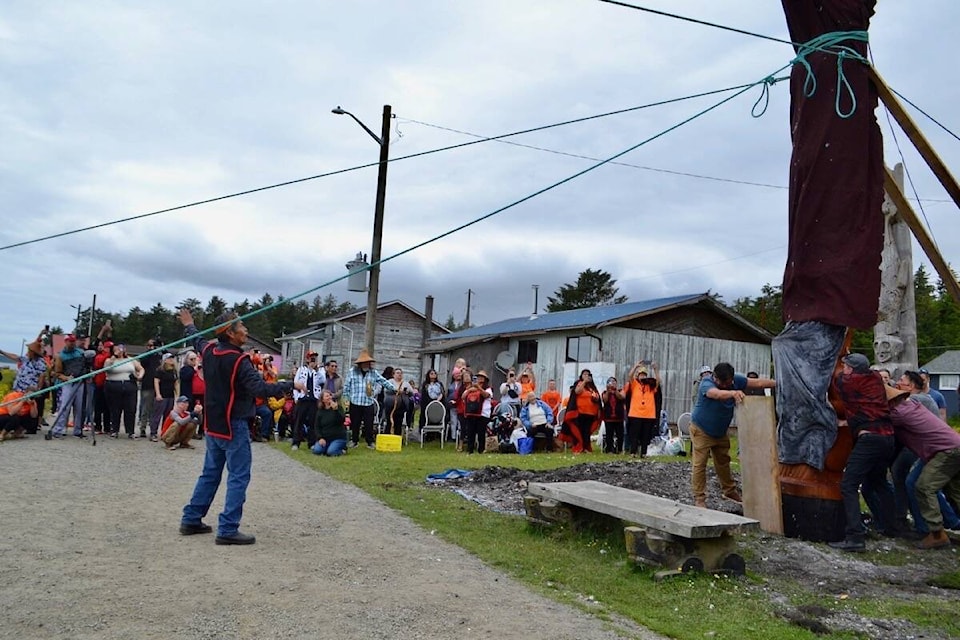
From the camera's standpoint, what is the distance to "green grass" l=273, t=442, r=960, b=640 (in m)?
5.19

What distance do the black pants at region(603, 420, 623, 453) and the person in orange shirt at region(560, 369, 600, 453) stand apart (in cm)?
34

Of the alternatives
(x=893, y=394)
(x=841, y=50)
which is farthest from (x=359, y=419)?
(x=841, y=50)

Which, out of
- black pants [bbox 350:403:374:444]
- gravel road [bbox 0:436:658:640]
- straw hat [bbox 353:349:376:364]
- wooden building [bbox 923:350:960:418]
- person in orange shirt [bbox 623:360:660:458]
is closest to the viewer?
gravel road [bbox 0:436:658:640]

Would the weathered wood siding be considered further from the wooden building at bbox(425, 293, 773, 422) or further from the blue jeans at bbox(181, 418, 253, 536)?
the blue jeans at bbox(181, 418, 253, 536)

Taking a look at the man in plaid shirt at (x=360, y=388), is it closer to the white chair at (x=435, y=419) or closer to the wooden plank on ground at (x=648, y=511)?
the white chair at (x=435, y=419)

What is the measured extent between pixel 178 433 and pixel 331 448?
2833 millimetres

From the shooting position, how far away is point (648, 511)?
6.64 metres

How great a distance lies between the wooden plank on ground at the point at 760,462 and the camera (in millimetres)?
8102

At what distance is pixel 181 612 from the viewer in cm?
485

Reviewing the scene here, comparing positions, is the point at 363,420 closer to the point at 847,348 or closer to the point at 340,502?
the point at 340,502

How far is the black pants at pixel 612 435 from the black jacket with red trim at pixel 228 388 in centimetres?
1105

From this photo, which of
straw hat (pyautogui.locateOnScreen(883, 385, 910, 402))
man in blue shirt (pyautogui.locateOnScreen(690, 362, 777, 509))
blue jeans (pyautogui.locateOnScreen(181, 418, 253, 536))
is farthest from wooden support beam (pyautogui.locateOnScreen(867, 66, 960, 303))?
blue jeans (pyautogui.locateOnScreen(181, 418, 253, 536))

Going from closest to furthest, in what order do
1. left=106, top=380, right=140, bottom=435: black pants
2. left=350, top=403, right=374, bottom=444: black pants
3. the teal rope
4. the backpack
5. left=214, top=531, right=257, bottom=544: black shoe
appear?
left=214, top=531, right=257, bottom=544: black shoe
the teal rope
left=106, top=380, right=140, bottom=435: black pants
left=350, top=403, right=374, bottom=444: black pants
the backpack

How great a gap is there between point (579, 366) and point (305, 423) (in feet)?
37.2
